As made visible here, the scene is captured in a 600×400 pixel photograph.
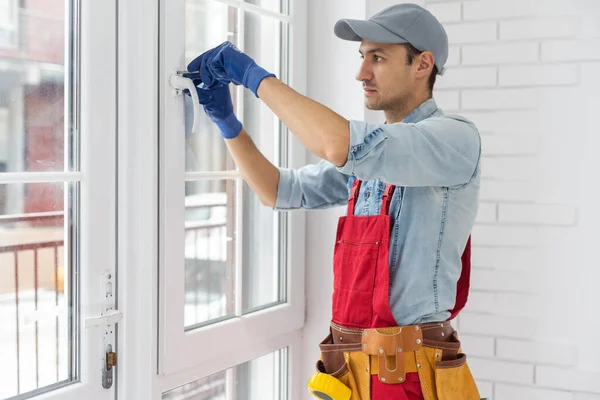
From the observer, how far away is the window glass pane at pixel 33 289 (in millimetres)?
1407

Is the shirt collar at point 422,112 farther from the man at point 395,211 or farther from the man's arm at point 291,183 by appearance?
the man's arm at point 291,183

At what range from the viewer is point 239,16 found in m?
1.94

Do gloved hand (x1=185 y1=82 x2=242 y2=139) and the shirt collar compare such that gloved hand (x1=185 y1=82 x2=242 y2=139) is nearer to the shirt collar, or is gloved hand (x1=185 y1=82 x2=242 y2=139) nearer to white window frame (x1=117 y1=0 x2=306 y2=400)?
white window frame (x1=117 y1=0 x2=306 y2=400)

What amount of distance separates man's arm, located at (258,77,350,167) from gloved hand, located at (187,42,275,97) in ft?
0.11

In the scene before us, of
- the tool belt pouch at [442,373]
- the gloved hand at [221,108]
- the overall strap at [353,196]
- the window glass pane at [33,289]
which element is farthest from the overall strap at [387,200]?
the window glass pane at [33,289]

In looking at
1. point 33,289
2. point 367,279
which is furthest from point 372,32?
point 33,289

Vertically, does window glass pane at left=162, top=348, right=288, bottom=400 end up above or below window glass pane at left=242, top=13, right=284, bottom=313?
below

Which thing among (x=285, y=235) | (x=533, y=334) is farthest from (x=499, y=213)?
(x=285, y=235)

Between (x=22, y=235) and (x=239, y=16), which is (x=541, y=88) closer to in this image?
(x=239, y=16)

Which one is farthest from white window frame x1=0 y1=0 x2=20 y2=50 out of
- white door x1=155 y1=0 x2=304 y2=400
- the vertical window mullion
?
the vertical window mullion

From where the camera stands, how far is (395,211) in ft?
5.54

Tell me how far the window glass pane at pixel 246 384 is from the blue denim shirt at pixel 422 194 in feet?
2.07

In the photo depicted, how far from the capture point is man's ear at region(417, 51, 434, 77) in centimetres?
174

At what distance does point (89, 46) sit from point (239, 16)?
55cm
